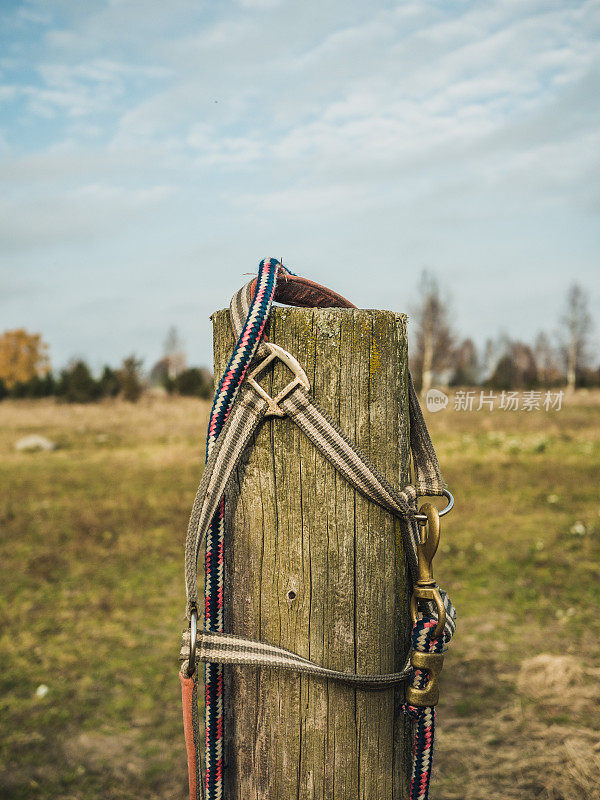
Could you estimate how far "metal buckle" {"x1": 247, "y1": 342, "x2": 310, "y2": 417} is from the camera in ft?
5.23

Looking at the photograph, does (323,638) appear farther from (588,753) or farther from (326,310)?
(588,753)

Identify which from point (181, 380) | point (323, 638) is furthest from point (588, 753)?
point (181, 380)

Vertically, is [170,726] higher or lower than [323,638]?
lower

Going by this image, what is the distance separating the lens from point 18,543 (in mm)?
9164

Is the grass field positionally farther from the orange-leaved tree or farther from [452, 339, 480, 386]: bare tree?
the orange-leaved tree

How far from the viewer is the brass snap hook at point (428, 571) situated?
166 cm

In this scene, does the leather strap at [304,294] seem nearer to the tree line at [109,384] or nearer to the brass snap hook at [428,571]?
the brass snap hook at [428,571]

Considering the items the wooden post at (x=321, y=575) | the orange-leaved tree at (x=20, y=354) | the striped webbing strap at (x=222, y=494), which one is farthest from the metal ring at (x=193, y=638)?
the orange-leaved tree at (x=20, y=354)

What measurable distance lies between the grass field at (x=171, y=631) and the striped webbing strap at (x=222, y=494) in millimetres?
2840

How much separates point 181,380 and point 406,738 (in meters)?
32.0

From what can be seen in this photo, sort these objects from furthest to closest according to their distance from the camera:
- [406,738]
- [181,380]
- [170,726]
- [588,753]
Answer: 1. [181,380]
2. [170,726]
3. [588,753]
4. [406,738]

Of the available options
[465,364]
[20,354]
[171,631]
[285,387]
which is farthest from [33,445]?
[20,354]

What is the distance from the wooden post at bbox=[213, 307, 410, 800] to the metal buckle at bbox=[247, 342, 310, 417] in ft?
0.11

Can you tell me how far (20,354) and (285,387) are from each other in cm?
6584
